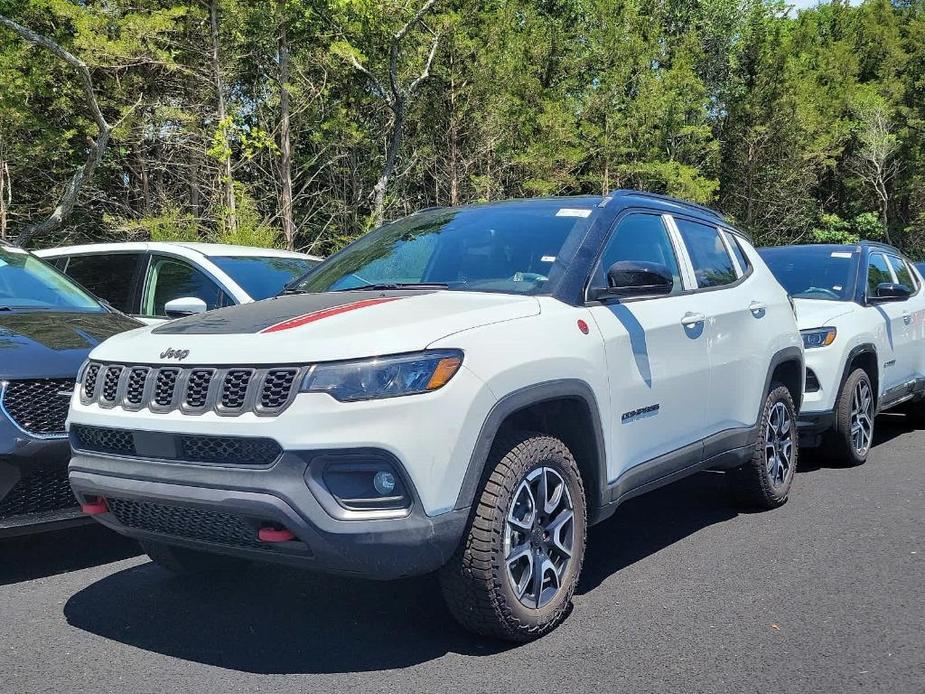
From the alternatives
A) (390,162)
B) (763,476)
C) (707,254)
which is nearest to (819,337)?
(763,476)

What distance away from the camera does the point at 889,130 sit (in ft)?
160

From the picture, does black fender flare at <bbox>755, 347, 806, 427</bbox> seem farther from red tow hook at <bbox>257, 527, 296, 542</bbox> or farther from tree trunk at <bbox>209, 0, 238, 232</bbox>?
tree trunk at <bbox>209, 0, 238, 232</bbox>

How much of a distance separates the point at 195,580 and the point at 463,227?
2203 millimetres

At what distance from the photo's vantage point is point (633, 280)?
4074mm

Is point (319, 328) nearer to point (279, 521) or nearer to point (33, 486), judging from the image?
point (279, 521)

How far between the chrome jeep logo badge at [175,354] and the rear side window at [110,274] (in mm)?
3998

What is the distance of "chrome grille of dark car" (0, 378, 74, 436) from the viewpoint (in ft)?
14.5

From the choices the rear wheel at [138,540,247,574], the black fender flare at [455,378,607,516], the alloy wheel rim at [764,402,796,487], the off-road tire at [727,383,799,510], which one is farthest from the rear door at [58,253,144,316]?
the alloy wheel rim at [764,402,796,487]

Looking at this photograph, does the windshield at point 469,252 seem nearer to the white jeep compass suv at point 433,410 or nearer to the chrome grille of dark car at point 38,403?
the white jeep compass suv at point 433,410

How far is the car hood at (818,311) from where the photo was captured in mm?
7281

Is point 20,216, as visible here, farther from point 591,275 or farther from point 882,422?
point 591,275

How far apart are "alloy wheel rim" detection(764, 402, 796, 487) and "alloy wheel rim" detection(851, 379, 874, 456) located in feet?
5.23

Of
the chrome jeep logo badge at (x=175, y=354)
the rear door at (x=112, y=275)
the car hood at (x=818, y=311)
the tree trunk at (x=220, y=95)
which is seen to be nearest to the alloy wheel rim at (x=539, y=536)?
the chrome jeep logo badge at (x=175, y=354)

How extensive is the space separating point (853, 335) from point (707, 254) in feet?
8.28
